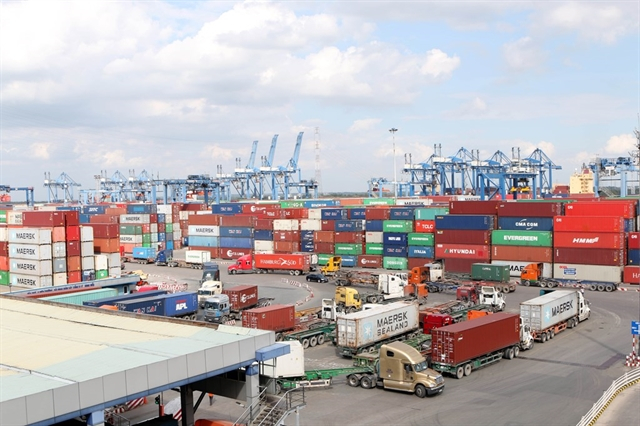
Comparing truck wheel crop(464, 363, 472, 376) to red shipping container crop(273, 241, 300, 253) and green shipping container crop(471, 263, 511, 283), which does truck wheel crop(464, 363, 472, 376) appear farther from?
red shipping container crop(273, 241, 300, 253)

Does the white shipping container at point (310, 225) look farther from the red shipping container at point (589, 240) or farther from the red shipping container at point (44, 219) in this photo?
the red shipping container at point (44, 219)

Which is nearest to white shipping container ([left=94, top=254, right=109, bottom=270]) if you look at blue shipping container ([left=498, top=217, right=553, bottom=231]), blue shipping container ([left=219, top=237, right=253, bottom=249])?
blue shipping container ([left=219, top=237, right=253, bottom=249])

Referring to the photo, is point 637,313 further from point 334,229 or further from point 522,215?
point 334,229

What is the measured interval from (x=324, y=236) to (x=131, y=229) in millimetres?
30980

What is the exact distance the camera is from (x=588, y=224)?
5269cm

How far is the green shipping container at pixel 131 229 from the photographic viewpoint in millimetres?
84125

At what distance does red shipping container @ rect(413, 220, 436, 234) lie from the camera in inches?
2478

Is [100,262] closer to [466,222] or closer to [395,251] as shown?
[395,251]

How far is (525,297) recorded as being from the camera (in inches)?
1848

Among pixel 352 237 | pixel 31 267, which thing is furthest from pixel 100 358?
pixel 352 237

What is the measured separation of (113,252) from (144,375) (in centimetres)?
4803

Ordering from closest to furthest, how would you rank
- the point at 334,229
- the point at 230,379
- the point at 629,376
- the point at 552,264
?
the point at 230,379, the point at 629,376, the point at 552,264, the point at 334,229

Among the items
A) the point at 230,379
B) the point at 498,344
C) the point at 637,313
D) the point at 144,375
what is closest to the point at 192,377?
the point at 144,375

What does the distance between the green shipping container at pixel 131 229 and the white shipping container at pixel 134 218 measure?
0.77 m
